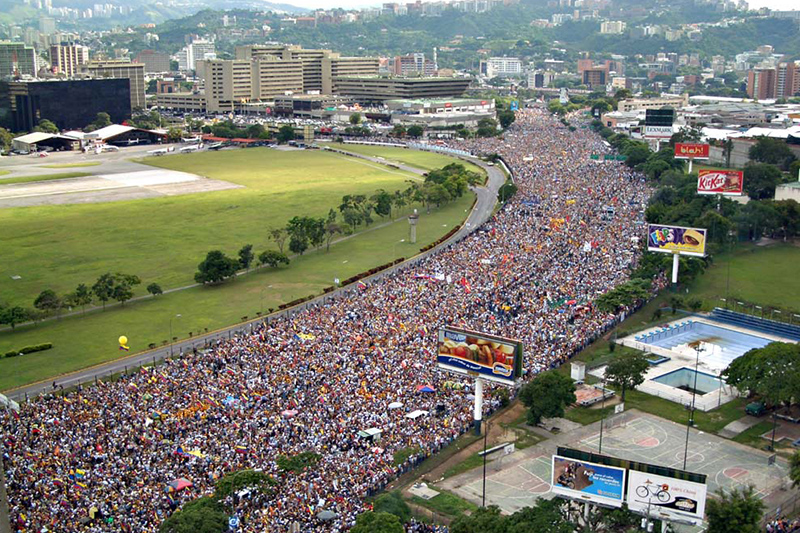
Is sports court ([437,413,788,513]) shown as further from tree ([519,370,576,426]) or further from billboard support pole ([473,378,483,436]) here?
billboard support pole ([473,378,483,436])

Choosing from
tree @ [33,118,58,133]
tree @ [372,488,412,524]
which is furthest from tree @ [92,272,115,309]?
tree @ [33,118,58,133]

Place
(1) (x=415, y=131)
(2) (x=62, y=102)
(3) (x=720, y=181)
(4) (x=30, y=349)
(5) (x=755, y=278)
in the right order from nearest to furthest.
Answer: (4) (x=30, y=349) < (5) (x=755, y=278) < (3) (x=720, y=181) < (1) (x=415, y=131) < (2) (x=62, y=102)

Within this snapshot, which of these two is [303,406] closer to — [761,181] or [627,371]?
[627,371]

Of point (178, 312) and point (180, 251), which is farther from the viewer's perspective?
point (180, 251)

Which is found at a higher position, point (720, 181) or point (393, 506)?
point (720, 181)

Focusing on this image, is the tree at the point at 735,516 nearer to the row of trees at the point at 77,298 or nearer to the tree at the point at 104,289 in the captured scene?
the row of trees at the point at 77,298

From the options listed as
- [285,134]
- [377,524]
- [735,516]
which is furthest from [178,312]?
[285,134]

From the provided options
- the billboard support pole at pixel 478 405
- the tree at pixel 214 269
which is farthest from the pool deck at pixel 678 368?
the tree at pixel 214 269

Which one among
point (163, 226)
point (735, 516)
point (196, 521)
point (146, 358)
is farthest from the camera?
point (163, 226)

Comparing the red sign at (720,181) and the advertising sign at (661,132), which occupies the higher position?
the advertising sign at (661,132)
